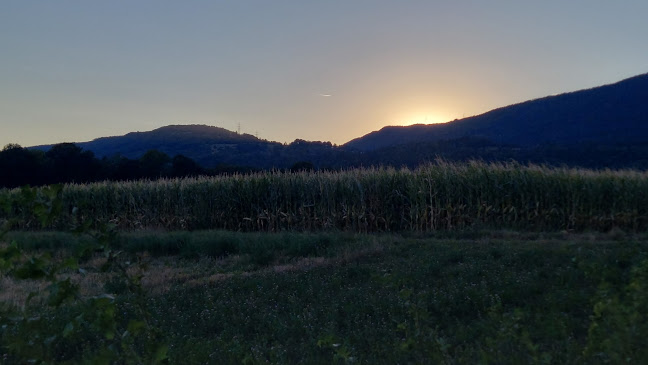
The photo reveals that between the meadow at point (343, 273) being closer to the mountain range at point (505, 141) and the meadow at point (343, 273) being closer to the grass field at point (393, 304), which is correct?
the grass field at point (393, 304)

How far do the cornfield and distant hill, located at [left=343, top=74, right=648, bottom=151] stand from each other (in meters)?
33.2

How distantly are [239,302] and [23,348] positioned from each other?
Result: 5.24 m

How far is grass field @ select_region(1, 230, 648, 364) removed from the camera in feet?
18.2

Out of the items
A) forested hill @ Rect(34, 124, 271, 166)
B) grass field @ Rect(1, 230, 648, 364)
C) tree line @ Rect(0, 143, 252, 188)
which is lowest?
grass field @ Rect(1, 230, 648, 364)

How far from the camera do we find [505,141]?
61.1 m

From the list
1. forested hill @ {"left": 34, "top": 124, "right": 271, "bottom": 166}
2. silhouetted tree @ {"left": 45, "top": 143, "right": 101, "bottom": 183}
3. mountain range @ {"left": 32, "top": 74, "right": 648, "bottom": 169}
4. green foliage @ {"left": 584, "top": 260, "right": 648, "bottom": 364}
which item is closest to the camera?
green foliage @ {"left": 584, "top": 260, "right": 648, "bottom": 364}

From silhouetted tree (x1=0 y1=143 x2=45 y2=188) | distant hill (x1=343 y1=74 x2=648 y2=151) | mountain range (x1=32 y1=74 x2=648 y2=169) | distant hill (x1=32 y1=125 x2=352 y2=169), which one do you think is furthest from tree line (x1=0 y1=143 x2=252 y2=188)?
distant hill (x1=343 y1=74 x2=648 y2=151)

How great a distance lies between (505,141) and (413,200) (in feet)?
146

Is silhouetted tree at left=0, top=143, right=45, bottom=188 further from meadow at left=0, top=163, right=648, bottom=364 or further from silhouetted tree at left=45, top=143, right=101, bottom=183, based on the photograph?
meadow at left=0, top=163, right=648, bottom=364

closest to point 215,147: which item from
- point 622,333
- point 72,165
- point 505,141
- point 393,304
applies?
point 72,165

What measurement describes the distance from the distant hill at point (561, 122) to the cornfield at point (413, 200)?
33.2 metres

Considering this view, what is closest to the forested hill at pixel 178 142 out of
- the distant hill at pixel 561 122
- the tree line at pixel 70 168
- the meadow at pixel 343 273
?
the distant hill at pixel 561 122

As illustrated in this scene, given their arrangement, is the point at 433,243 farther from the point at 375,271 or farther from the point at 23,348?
the point at 23,348

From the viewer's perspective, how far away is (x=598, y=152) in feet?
136
